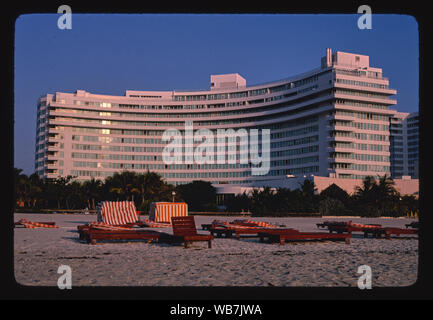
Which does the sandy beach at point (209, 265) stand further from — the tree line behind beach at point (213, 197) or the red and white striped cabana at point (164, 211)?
the tree line behind beach at point (213, 197)

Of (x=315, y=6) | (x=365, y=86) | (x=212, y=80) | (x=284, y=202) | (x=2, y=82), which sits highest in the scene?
(x=212, y=80)

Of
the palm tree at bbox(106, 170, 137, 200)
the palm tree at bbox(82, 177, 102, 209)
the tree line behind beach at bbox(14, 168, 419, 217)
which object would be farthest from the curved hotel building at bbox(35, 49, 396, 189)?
the palm tree at bbox(106, 170, 137, 200)

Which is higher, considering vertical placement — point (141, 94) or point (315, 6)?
point (141, 94)

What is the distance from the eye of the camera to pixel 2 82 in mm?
4867

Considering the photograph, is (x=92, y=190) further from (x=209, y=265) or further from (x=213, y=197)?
(x=209, y=265)

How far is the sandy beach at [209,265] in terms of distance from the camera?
6.61 meters

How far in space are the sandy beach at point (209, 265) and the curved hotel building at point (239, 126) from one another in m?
66.8

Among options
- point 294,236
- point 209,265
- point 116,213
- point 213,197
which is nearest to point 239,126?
point 213,197

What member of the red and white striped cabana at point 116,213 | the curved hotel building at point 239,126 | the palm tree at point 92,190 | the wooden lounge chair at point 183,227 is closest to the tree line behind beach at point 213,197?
the palm tree at point 92,190

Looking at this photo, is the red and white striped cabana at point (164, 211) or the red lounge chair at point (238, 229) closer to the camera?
the red lounge chair at point (238, 229)

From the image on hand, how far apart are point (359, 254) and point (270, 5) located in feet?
24.0

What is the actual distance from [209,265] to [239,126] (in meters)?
88.6
